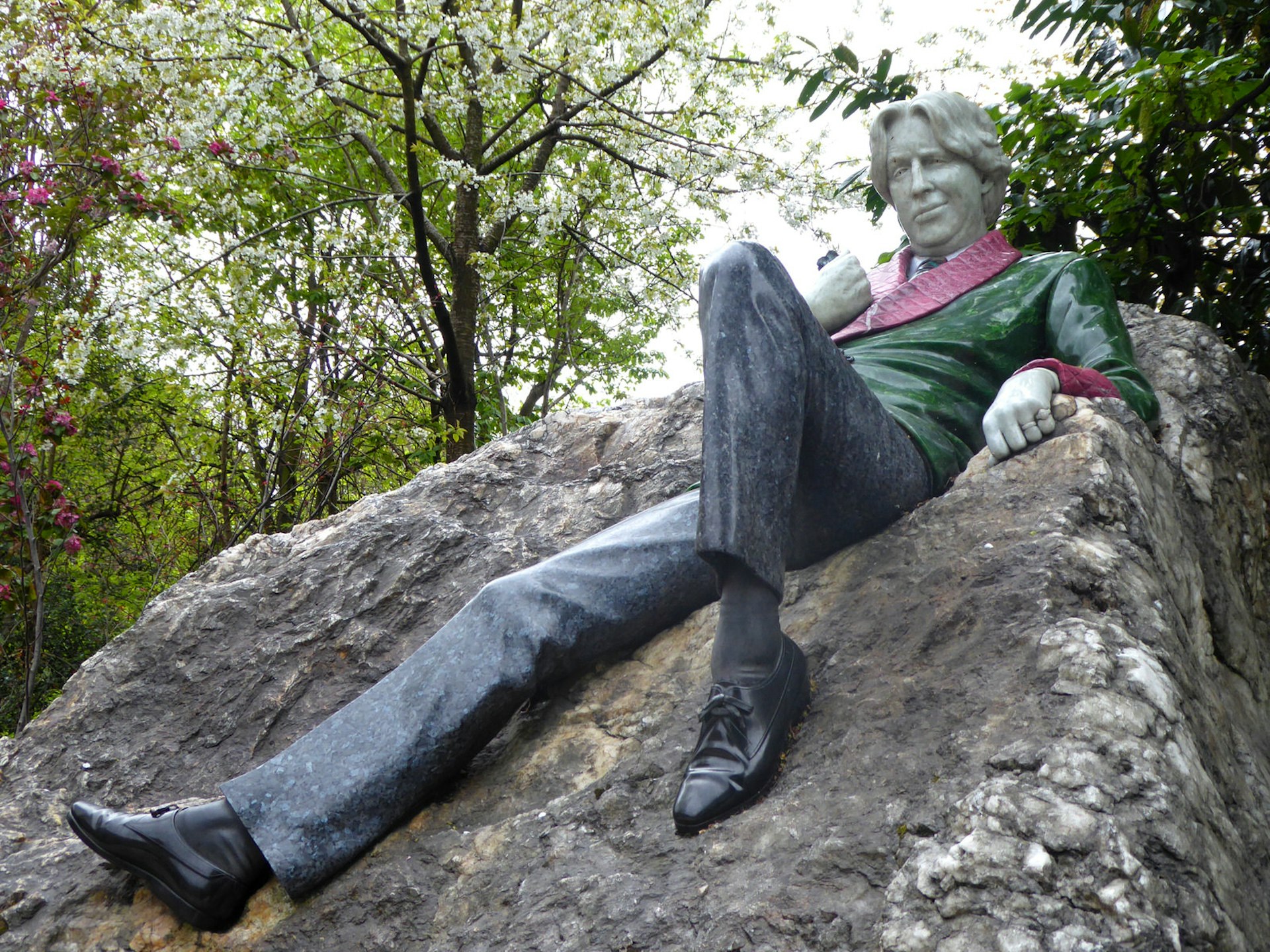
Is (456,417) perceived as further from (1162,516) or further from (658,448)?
(1162,516)

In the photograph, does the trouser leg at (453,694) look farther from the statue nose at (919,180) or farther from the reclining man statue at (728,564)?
the statue nose at (919,180)

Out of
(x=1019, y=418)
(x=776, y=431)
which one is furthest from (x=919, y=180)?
(x=776, y=431)

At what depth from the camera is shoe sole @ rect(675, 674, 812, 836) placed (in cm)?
179

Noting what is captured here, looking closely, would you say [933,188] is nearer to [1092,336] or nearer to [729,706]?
[1092,336]

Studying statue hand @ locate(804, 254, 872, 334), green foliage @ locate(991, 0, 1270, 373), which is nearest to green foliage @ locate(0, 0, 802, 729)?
green foliage @ locate(991, 0, 1270, 373)

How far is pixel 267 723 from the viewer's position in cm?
268

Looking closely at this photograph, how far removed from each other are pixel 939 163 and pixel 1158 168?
4.08ft

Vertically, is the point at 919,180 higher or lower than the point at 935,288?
higher

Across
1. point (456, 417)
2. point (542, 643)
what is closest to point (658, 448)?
point (542, 643)

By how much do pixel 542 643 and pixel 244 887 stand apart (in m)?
0.71

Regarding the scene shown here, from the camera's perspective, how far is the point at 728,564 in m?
1.90

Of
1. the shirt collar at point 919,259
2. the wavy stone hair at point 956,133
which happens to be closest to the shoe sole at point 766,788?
the shirt collar at point 919,259

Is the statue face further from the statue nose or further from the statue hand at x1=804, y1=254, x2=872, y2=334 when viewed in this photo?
the statue hand at x1=804, y1=254, x2=872, y2=334

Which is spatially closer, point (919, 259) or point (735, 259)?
point (735, 259)
